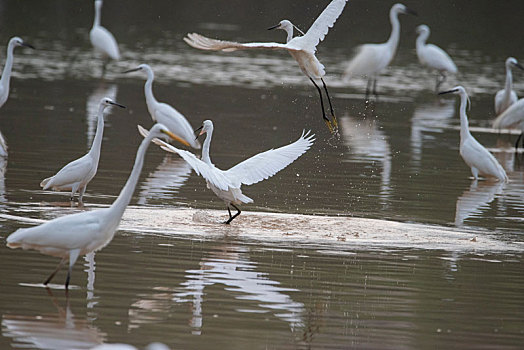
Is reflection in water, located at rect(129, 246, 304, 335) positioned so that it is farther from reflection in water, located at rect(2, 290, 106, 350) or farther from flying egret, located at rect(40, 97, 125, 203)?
flying egret, located at rect(40, 97, 125, 203)

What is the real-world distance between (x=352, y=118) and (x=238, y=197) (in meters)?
11.7

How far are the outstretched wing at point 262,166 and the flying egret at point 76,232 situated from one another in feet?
9.94

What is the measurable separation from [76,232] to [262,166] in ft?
12.3

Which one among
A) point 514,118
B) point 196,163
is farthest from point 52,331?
point 514,118

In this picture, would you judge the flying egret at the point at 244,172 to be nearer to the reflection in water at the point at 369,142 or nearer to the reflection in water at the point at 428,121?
the reflection in water at the point at 369,142

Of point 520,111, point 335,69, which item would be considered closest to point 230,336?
point 520,111

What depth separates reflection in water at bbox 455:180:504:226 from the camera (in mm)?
11695

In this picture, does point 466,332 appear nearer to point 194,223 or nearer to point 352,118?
point 194,223

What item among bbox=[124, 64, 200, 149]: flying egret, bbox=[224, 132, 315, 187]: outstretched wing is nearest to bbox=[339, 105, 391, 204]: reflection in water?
bbox=[224, 132, 315, 187]: outstretched wing

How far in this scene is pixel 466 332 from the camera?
272 inches

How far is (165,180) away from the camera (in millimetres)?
13125

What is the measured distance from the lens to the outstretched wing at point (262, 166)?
1025 cm

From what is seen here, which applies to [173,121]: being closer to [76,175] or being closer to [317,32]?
[76,175]

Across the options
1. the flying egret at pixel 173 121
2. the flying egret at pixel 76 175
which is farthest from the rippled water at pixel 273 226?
the flying egret at pixel 173 121
